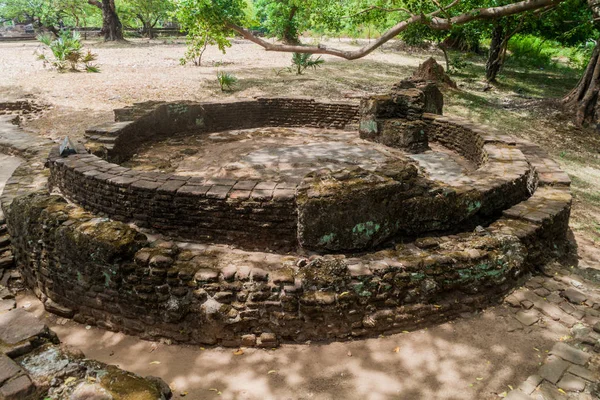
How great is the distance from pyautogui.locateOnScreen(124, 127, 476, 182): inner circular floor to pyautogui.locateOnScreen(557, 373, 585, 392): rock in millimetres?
3452

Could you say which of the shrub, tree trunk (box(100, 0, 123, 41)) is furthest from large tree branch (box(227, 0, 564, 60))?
tree trunk (box(100, 0, 123, 41))

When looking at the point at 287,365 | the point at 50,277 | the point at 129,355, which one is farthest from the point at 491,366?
the point at 50,277

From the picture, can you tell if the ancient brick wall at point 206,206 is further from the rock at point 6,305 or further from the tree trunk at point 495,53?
the tree trunk at point 495,53

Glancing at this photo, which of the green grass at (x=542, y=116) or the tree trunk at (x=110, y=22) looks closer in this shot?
the green grass at (x=542, y=116)

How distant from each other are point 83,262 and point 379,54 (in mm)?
17995

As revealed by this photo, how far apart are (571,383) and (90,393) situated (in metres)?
3.04

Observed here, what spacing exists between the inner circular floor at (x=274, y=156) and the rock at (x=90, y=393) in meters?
3.73

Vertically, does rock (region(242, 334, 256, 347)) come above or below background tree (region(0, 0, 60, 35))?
below

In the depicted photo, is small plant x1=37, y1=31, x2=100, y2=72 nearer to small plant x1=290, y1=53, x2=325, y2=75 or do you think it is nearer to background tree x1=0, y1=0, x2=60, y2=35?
small plant x1=290, y1=53, x2=325, y2=75

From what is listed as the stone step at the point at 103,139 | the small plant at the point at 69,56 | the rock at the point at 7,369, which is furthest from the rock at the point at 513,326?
the small plant at the point at 69,56

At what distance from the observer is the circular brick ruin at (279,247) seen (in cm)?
349

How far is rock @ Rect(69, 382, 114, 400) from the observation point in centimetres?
236

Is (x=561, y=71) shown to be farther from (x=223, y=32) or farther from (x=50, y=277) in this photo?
(x=50, y=277)

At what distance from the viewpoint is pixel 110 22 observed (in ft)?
69.2
